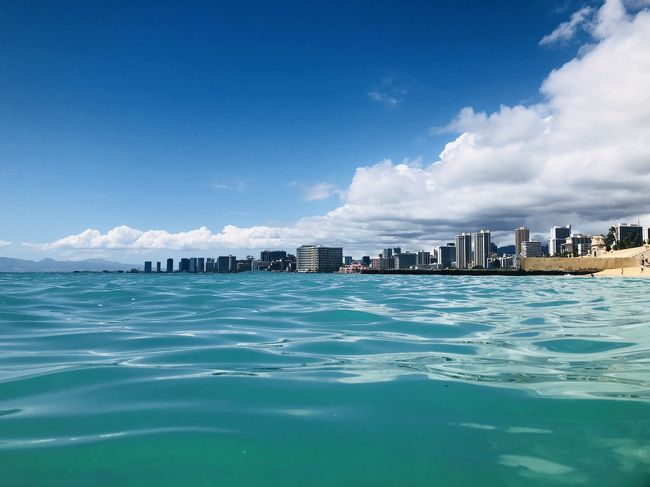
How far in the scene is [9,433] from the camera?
139 inches

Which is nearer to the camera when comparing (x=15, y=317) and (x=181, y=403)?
(x=181, y=403)

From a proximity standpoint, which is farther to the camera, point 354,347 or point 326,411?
point 354,347

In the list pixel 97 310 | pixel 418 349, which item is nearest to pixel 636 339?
pixel 418 349

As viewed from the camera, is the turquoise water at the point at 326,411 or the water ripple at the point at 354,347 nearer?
the turquoise water at the point at 326,411

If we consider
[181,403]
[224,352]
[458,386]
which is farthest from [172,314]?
[458,386]

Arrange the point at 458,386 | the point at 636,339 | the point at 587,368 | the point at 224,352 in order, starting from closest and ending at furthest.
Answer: the point at 458,386 < the point at 587,368 < the point at 224,352 < the point at 636,339

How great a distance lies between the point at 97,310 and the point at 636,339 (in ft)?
48.0

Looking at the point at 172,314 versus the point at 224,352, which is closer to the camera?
the point at 224,352

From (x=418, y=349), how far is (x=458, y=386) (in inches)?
96.5

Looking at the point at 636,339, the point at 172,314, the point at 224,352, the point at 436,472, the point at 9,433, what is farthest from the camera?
the point at 172,314

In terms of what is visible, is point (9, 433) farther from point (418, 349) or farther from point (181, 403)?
point (418, 349)

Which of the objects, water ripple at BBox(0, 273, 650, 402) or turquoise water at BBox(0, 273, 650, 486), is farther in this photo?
water ripple at BBox(0, 273, 650, 402)

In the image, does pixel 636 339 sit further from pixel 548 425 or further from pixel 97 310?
pixel 97 310

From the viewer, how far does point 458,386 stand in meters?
4.77
